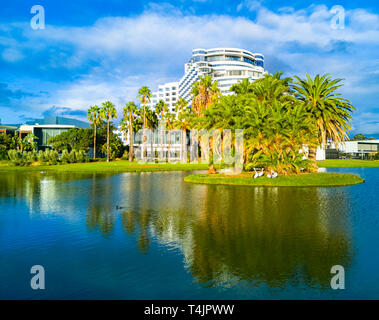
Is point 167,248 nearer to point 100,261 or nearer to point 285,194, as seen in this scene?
point 100,261

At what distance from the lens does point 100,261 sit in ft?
37.1

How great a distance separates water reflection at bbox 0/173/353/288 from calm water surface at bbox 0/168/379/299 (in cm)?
6

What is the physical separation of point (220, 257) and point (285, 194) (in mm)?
17230

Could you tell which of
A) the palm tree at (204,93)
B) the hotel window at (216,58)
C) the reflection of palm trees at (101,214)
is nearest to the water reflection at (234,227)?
the reflection of palm trees at (101,214)

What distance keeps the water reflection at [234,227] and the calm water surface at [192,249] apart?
6 centimetres

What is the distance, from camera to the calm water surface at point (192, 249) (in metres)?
9.09

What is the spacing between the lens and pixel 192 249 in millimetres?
12445

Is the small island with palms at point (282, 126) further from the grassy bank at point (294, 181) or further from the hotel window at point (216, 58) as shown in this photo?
the hotel window at point (216, 58)

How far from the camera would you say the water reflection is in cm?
1025

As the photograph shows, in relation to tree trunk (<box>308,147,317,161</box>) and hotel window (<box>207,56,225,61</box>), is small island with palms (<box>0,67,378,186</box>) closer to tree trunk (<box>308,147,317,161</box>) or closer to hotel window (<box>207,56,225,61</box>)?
tree trunk (<box>308,147,317,161</box>)

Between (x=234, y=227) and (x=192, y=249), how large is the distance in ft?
13.0

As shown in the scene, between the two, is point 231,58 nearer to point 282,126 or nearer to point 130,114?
point 130,114
